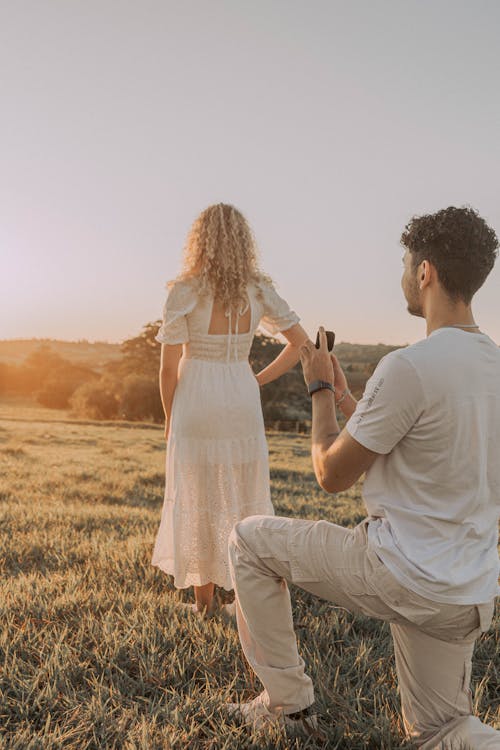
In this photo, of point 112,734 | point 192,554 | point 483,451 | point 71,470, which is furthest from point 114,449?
point 483,451

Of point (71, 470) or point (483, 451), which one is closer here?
point (483, 451)

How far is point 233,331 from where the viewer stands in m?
4.37

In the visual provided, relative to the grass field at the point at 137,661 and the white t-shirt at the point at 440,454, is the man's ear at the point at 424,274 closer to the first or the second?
the white t-shirt at the point at 440,454

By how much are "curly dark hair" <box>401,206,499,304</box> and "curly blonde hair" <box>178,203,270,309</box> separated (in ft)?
6.35

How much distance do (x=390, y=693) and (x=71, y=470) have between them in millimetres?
8824

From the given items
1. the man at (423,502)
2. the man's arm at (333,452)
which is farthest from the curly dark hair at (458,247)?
the man's arm at (333,452)

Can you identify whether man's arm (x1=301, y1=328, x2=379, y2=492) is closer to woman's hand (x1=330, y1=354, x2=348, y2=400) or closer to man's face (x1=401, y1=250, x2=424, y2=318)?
woman's hand (x1=330, y1=354, x2=348, y2=400)

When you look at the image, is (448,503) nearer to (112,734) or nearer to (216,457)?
(112,734)

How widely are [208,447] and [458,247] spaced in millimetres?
2410

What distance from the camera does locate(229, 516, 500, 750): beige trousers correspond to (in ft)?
7.97

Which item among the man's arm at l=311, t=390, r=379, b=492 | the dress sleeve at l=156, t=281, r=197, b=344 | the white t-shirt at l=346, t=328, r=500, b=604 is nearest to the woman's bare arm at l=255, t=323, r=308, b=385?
the dress sleeve at l=156, t=281, r=197, b=344

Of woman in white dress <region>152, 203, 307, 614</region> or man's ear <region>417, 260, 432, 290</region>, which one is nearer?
man's ear <region>417, 260, 432, 290</region>

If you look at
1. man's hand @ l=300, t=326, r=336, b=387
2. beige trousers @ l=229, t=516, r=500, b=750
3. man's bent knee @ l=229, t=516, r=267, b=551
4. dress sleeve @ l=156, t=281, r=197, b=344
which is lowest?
beige trousers @ l=229, t=516, r=500, b=750

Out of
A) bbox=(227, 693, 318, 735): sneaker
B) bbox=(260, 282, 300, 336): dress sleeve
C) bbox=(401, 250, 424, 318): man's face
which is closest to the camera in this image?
bbox=(401, 250, 424, 318): man's face
